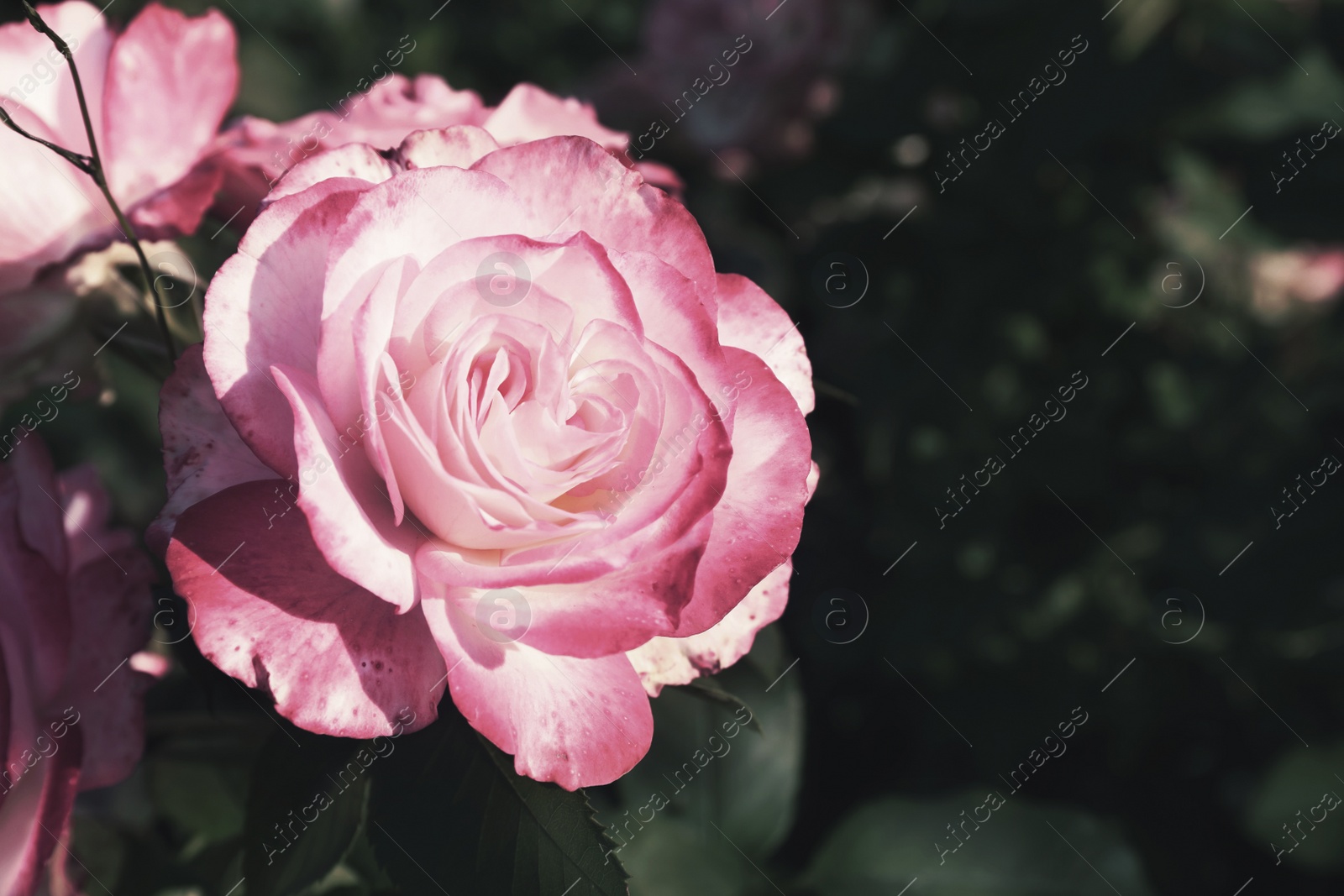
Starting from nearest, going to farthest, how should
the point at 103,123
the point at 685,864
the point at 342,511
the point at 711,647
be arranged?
the point at 342,511 < the point at 711,647 < the point at 103,123 < the point at 685,864

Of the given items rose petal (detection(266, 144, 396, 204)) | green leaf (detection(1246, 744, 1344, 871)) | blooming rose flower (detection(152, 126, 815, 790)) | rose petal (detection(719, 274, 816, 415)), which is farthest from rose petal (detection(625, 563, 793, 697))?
green leaf (detection(1246, 744, 1344, 871))

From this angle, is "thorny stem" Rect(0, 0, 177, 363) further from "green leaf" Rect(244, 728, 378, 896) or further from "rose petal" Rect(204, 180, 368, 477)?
"green leaf" Rect(244, 728, 378, 896)

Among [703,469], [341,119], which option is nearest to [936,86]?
[341,119]

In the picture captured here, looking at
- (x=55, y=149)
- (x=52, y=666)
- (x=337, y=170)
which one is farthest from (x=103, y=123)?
(x=52, y=666)

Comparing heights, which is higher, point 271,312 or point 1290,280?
point 1290,280

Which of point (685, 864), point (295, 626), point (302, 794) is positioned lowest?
point (685, 864)

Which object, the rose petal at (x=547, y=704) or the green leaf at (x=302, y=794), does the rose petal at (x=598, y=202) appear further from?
the green leaf at (x=302, y=794)

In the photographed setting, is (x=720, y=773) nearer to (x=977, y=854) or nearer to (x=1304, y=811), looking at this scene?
(x=977, y=854)
